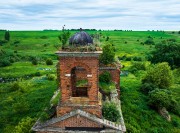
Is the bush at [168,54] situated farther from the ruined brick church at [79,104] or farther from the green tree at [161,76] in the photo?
the ruined brick church at [79,104]

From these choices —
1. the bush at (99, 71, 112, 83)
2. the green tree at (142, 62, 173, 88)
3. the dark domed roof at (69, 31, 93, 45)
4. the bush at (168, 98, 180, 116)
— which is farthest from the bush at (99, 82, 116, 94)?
the green tree at (142, 62, 173, 88)

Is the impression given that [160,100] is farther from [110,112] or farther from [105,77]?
[110,112]

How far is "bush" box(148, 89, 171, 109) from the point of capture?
2777 cm

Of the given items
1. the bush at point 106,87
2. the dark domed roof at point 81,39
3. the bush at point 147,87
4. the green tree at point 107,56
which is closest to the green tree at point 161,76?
the bush at point 147,87

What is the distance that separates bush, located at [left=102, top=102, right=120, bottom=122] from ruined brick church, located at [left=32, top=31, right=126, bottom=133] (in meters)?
0.43

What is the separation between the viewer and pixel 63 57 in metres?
15.5

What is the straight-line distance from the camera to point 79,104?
1571 centimetres

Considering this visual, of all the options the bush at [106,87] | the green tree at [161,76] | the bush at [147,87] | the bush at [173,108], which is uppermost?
the bush at [106,87]

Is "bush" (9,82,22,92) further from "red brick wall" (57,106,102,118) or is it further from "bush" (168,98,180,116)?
"red brick wall" (57,106,102,118)

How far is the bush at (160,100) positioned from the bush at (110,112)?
1266 centimetres

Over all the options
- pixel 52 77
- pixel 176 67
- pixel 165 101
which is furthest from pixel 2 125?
pixel 176 67

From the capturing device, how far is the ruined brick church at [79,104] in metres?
15.2

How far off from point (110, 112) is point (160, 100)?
1329 centimetres

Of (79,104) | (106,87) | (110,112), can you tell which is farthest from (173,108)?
(79,104)
